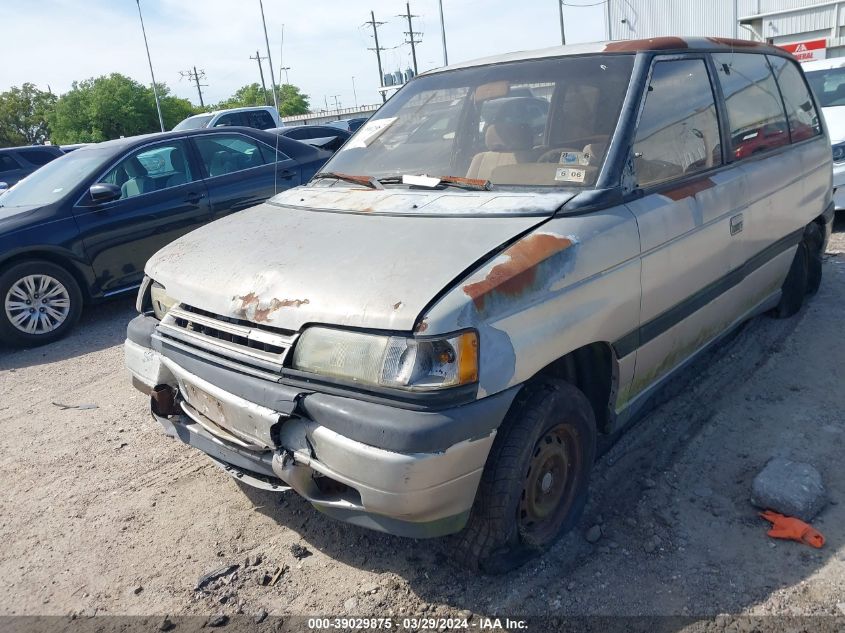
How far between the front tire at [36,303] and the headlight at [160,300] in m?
3.40

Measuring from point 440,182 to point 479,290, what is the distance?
1.02 metres

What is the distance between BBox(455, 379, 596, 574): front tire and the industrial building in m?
19.8

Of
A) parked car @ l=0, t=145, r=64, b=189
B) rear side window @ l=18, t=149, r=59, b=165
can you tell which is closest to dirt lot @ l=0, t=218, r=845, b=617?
parked car @ l=0, t=145, r=64, b=189

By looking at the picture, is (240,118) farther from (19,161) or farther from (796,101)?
(796,101)

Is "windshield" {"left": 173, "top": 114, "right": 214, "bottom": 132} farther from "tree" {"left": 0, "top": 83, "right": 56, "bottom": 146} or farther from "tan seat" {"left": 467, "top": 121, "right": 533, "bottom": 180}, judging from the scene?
"tree" {"left": 0, "top": 83, "right": 56, "bottom": 146}

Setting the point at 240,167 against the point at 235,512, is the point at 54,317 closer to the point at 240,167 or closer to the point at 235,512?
the point at 240,167

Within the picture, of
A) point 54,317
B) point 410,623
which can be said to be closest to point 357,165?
point 410,623

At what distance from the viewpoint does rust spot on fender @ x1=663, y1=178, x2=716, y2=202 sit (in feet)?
9.57

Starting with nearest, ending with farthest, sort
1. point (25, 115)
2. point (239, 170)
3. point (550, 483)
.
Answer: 1. point (550, 483)
2. point (239, 170)
3. point (25, 115)

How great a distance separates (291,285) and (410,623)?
1.25 m

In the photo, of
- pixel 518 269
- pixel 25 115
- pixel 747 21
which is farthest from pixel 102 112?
pixel 518 269

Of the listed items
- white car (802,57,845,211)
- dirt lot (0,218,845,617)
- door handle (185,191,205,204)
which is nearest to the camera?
dirt lot (0,218,845,617)

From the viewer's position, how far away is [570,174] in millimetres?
2760

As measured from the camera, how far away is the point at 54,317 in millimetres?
5934
